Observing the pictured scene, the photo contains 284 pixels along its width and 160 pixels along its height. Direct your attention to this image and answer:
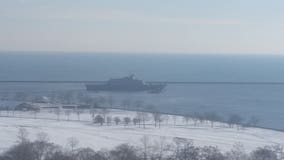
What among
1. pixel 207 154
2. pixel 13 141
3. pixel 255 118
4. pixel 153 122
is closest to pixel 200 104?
pixel 255 118

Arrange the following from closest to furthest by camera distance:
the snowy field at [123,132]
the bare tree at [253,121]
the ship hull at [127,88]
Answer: the snowy field at [123,132] → the bare tree at [253,121] → the ship hull at [127,88]

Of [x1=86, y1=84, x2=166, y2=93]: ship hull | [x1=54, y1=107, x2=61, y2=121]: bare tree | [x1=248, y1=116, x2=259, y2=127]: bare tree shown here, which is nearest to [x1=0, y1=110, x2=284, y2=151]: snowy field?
[x1=54, y1=107, x2=61, y2=121]: bare tree

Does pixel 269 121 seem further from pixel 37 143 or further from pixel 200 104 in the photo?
pixel 37 143

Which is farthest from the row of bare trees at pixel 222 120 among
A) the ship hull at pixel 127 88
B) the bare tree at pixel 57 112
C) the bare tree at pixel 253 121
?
the ship hull at pixel 127 88

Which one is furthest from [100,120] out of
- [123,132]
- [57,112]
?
[57,112]

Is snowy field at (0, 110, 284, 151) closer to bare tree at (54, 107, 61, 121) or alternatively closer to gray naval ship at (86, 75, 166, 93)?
bare tree at (54, 107, 61, 121)

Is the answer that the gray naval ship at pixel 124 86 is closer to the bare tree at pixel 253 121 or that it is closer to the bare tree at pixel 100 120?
the bare tree at pixel 253 121

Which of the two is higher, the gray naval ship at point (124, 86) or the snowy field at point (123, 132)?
the gray naval ship at point (124, 86)

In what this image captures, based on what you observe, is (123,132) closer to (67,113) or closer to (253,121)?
(67,113)

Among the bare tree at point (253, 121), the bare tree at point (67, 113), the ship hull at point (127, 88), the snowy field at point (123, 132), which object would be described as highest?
the ship hull at point (127, 88)
